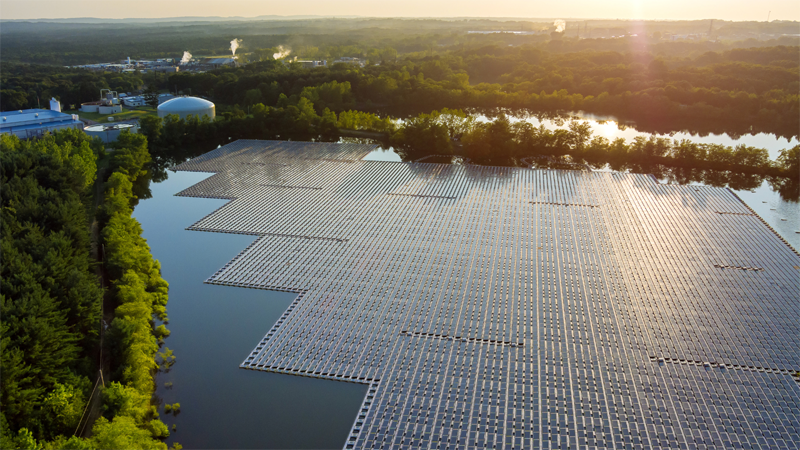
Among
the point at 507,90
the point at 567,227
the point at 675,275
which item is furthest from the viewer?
the point at 507,90

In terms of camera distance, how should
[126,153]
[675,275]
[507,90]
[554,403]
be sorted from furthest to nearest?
[507,90] → [126,153] → [675,275] → [554,403]

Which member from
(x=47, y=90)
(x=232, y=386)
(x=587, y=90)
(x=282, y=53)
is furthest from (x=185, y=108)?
(x=282, y=53)

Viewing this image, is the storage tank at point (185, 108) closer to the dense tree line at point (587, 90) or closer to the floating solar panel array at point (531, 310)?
the dense tree line at point (587, 90)

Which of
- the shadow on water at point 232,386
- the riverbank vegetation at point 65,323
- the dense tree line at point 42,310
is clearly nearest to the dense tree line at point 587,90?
the riverbank vegetation at point 65,323

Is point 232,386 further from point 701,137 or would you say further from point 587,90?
point 587,90

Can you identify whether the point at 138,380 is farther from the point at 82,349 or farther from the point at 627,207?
the point at 627,207

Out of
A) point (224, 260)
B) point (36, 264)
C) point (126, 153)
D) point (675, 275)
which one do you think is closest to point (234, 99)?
point (126, 153)

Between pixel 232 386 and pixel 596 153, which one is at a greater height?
pixel 596 153
